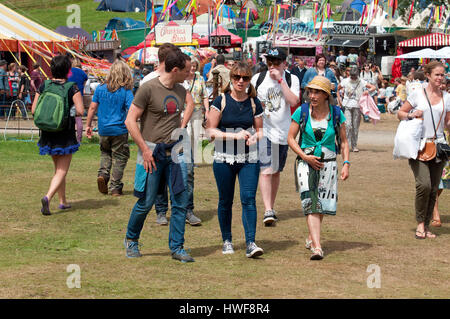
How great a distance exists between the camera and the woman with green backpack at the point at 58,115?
844 centimetres

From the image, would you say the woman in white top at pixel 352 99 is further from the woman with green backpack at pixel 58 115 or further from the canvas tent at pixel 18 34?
the canvas tent at pixel 18 34

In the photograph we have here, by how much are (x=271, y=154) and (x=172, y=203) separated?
7.83 feet

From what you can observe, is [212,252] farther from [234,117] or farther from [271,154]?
[271,154]

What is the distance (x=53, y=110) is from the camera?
27.6ft

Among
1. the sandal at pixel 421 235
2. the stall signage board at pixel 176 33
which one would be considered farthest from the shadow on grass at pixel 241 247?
the stall signage board at pixel 176 33

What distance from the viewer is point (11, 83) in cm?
2242

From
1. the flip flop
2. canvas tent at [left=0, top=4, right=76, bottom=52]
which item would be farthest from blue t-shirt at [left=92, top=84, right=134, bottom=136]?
canvas tent at [left=0, top=4, right=76, bottom=52]

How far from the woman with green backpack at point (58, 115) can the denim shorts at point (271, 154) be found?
2.17 m

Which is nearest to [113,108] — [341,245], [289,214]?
[289,214]

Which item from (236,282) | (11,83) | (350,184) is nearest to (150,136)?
(236,282)

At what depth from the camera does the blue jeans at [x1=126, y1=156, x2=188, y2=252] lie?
6496 mm

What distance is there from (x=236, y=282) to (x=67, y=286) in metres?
1.33

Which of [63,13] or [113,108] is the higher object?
[63,13]

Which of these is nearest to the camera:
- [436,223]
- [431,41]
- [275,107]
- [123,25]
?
[275,107]
